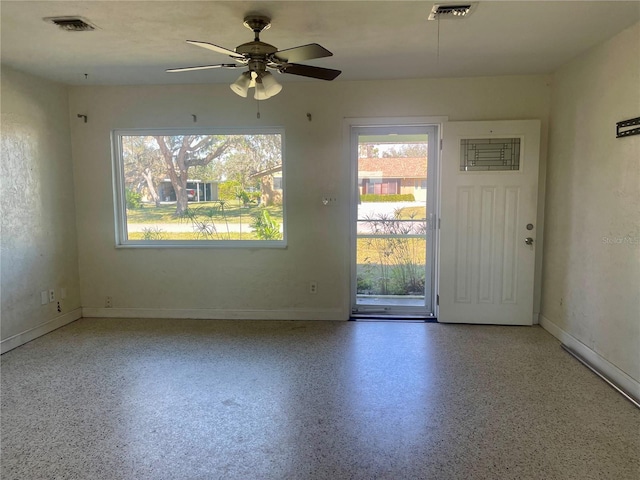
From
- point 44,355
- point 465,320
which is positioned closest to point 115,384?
point 44,355

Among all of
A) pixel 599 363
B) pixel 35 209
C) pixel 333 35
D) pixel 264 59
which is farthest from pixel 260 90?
pixel 599 363

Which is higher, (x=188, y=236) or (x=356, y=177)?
(x=356, y=177)

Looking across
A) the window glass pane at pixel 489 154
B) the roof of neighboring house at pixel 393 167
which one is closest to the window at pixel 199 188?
the roof of neighboring house at pixel 393 167

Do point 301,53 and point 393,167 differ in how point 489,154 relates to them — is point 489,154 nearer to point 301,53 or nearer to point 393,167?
→ point 393,167

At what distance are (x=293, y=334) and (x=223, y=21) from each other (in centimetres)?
271

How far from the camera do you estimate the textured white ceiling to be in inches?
91.4

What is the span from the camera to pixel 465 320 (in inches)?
156

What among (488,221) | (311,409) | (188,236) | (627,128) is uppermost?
(627,128)

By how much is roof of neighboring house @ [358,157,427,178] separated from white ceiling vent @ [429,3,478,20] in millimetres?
1750

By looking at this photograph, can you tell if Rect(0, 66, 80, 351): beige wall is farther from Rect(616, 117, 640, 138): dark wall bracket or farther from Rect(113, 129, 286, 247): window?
Rect(616, 117, 640, 138): dark wall bracket

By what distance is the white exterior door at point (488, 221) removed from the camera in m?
3.73

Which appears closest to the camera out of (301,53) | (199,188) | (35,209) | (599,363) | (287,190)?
(301,53)

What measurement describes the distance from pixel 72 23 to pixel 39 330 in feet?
9.35

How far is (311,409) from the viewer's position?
2438mm
